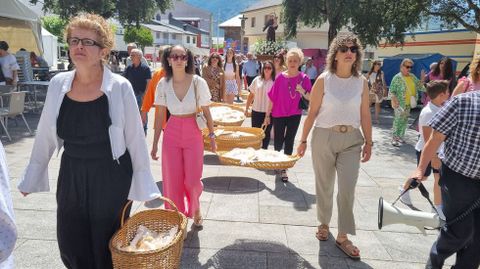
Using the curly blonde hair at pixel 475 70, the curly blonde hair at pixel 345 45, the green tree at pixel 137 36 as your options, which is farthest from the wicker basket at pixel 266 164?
the green tree at pixel 137 36

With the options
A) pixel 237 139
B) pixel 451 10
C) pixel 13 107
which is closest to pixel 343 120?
pixel 237 139

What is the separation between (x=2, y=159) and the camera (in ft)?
4.24

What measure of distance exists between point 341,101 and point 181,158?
5.25 ft

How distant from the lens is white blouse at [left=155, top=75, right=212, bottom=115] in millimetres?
3844

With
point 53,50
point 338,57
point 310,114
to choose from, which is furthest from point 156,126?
point 53,50

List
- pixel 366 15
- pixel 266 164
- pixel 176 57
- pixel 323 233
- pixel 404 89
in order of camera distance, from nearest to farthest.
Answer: pixel 176 57 < pixel 323 233 < pixel 266 164 < pixel 404 89 < pixel 366 15

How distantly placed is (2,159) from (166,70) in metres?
2.74

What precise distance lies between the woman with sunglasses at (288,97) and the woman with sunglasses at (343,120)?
1.81 metres

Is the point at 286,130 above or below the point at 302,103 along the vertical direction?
below

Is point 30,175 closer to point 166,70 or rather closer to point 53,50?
point 166,70

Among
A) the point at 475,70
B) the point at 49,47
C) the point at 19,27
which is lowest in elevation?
the point at 475,70

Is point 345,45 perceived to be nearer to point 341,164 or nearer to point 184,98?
point 341,164

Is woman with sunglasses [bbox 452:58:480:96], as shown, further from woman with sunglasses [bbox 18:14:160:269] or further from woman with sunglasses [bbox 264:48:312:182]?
woman with sunglasses [bbox 18:14:160:269]

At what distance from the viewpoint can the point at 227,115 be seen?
313 inches
